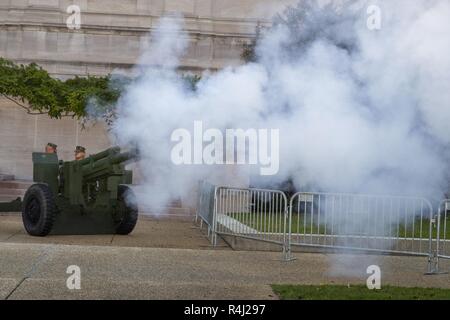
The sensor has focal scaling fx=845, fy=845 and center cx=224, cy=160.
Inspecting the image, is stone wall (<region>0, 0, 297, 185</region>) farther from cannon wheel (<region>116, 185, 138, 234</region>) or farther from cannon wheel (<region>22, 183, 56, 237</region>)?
cannon wheel (<region>22, 183, 56, 237</region>)

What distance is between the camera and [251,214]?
14711 mm

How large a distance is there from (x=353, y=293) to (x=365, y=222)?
164 inches

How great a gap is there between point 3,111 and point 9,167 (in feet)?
5.94

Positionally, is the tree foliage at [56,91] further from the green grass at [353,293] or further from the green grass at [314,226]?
the green grass at [353,293]

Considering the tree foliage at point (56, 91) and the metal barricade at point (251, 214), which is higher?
the tree foliage at point (56, 91)

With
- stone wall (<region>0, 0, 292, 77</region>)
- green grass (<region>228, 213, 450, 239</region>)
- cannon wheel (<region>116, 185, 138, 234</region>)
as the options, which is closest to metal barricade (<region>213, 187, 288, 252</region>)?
green grass (<region>228, 213, 450, 239</region>)

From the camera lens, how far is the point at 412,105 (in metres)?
12.5

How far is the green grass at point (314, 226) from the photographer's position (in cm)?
1348

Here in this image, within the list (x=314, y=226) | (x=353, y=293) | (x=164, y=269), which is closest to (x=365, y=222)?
(x=314, y=226)

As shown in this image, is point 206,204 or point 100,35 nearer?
point 206,204

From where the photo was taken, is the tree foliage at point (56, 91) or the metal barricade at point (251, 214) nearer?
the metal barricade at point (251, 214)

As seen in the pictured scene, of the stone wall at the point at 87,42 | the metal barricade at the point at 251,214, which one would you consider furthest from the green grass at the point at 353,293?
the stone wall at the point at 87,42

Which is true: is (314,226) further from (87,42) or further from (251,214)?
(87,42)
